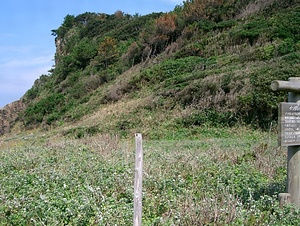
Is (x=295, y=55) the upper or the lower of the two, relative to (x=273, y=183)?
upper

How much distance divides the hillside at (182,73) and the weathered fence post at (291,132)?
11709mm

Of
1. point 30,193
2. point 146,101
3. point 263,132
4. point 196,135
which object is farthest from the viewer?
point 146,101

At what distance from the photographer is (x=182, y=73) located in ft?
86.0

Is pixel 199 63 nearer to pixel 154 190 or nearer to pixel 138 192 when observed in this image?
pixel 154 190

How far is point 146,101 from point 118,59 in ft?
49.7

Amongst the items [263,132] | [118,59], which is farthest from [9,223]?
[118,59]

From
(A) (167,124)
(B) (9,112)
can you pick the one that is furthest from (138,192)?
(B) (9,112)

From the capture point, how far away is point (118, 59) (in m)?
37.5

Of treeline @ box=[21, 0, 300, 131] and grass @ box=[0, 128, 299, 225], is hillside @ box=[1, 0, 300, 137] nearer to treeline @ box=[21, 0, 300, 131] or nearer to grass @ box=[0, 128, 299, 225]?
treeline @ box=[21, 0, 300, 131]

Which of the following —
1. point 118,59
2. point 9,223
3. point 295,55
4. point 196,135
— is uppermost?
point 118,59

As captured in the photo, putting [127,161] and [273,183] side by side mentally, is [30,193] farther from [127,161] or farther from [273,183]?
[273,183]

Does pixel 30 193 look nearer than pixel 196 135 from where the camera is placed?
Yes

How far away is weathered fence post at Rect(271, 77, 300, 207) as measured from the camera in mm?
5496

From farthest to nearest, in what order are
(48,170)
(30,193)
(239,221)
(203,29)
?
(203,29) → (48,170) → (30,193) → (239,221)
